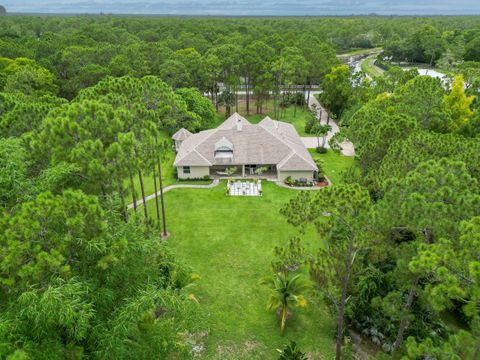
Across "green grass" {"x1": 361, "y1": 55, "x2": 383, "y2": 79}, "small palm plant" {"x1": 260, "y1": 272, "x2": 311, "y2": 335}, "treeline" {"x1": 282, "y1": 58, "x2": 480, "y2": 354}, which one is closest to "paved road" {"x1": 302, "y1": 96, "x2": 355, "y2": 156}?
"treeline" {"x1": 282, "y1": 58, "x2": 480, "y2": 354}

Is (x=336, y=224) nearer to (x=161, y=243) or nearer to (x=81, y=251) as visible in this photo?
(x=161, y=243)

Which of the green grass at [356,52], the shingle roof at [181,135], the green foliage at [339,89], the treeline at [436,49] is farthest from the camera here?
the green grass at [356,52]

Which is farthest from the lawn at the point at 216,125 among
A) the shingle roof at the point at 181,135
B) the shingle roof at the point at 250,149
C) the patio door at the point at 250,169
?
the patio door at the point at 250,169

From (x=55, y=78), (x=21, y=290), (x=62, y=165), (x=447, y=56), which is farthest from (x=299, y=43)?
(x=21, y=290)

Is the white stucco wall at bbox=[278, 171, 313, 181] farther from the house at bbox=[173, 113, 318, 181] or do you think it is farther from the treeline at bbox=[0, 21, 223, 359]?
the treeline at bbox=[0, 21, 223, 359]

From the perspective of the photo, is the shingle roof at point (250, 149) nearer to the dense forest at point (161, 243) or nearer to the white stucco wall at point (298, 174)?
the white stucco wall at point (298, 174)

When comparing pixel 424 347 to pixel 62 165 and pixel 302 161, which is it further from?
pixel 302 161

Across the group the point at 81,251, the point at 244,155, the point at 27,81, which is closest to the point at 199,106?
the point at 244,155
